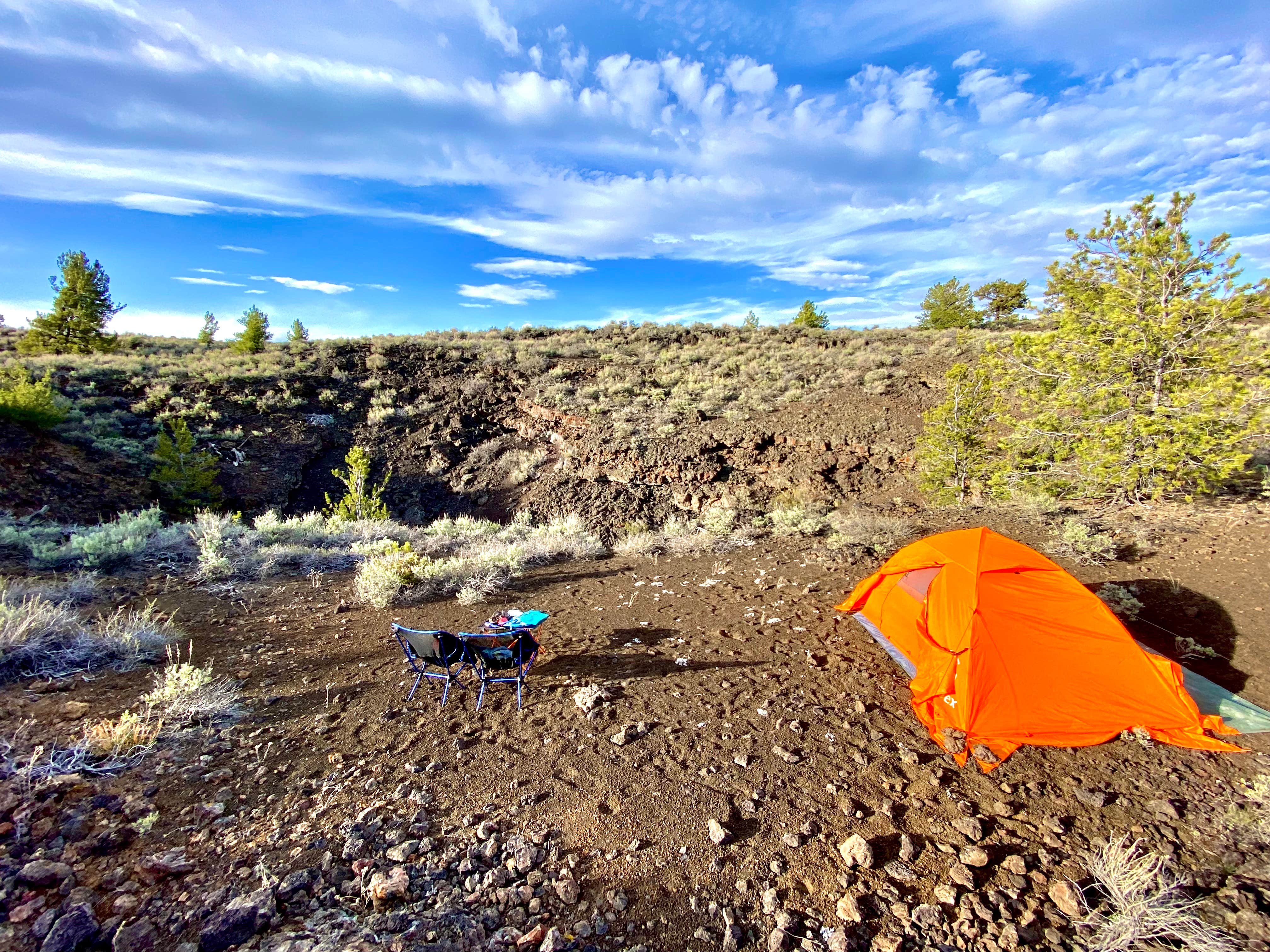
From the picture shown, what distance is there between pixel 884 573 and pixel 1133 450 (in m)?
5.07

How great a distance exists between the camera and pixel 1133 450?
307 inches

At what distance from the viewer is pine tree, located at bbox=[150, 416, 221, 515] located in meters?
12.8

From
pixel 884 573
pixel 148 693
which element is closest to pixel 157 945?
pixel 148 693

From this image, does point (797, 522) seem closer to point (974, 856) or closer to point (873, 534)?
point (873, 534)

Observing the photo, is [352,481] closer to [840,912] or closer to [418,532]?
[418,532]

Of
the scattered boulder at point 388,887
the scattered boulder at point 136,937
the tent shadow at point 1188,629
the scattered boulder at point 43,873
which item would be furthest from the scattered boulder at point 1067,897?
the scattered boulder at point 43,873

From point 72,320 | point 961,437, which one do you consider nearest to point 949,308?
point 961,437

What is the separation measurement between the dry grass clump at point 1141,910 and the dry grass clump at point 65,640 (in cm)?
724

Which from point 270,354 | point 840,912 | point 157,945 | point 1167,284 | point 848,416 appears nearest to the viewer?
point 157,945

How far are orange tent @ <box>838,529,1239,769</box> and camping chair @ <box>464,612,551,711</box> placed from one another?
3410 mm

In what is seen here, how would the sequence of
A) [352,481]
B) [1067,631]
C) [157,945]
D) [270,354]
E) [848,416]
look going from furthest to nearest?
[270,354]
[848,416]
[352,481]
[1067,631]
[157,945]

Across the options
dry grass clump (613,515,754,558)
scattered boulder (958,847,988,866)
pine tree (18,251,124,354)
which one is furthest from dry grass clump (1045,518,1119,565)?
pine tree (18,251,124,354)

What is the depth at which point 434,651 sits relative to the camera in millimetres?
4547

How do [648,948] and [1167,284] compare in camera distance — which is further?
[1167,284]
